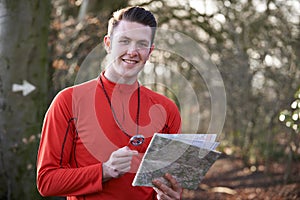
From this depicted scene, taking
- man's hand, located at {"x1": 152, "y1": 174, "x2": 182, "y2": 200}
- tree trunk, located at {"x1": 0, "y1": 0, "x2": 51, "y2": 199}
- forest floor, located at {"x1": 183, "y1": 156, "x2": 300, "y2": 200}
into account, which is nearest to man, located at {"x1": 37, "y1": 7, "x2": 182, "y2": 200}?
man's hand, located at {"x1": 152, "y1": 174, "x2": 182, "y2": 200}

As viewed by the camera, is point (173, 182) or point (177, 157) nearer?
point (177, 157)

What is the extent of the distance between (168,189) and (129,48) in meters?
0.78

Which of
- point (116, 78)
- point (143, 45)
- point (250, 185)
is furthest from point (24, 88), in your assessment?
point (250, 185)

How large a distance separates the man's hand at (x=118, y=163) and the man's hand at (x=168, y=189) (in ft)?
0.63

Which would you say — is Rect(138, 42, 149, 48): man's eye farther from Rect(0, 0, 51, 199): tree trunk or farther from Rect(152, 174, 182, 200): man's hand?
Rect(0, 0, 51, 199): tree trunk

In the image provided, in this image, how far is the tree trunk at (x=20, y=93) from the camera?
5.40 m

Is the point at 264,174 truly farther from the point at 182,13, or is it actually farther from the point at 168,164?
the point at 168,164

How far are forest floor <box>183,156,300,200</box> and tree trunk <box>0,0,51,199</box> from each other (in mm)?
Result: 4830

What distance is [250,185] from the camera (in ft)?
34.7

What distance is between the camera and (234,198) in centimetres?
953

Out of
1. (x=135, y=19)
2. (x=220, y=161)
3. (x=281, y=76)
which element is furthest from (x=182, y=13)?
(x=135, y=19)

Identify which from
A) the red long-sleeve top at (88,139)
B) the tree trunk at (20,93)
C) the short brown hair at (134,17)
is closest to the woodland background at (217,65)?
the tree trunk at (20,93)

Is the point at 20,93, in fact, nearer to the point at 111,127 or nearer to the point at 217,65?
the point at 111,127

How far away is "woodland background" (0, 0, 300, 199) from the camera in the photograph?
5480 mm
